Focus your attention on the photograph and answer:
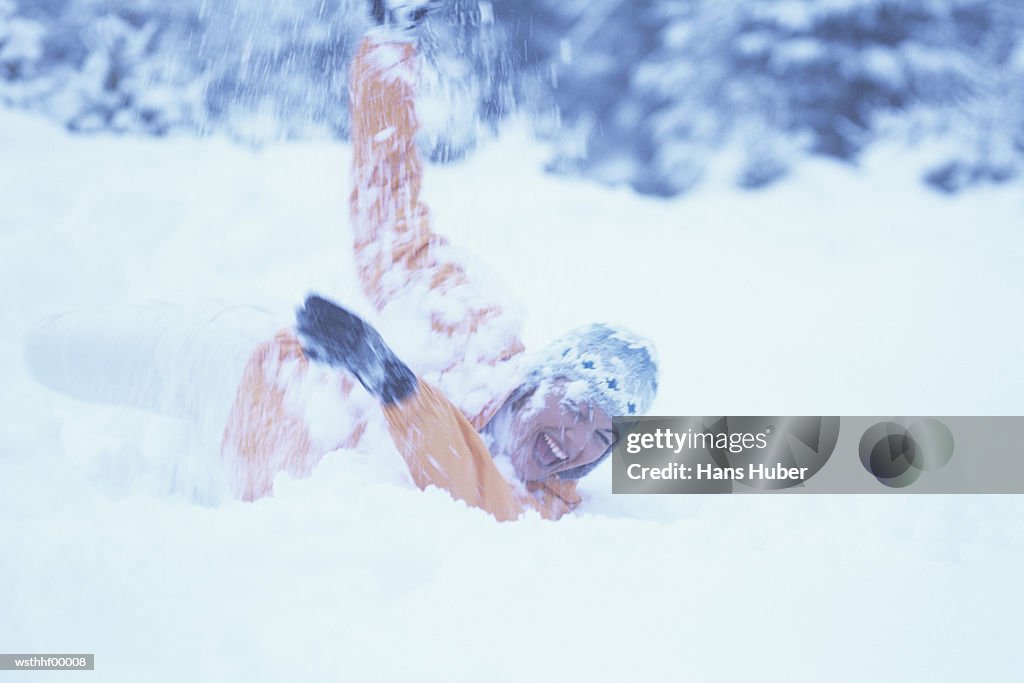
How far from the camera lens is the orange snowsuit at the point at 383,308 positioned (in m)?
0.94

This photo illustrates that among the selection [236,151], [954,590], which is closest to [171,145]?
[236,151]

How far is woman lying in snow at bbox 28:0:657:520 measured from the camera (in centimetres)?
95

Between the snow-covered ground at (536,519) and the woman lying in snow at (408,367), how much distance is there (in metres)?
0.06

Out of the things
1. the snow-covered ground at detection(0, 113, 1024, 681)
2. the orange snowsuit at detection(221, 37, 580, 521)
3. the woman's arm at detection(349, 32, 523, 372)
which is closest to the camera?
the snow-covered ground at detection(0, 113, 1024, 681)

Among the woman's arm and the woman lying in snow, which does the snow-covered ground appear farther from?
the woman's arm

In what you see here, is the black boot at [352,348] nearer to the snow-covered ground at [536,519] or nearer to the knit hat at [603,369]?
the snow-covered ground at [536,519]

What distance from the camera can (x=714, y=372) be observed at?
4.25 feet

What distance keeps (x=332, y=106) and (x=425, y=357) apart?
903mm

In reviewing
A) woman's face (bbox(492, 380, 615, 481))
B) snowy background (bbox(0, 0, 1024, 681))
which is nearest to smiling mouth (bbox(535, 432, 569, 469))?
woman's face (bbox(492, 380, 615, 481))

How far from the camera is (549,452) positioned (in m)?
0.97

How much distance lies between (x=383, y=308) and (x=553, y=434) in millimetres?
293

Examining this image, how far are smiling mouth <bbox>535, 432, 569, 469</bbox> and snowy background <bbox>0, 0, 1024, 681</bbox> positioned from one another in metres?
0.10

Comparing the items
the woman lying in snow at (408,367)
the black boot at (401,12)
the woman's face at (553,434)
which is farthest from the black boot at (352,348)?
the black boot at (401,12)

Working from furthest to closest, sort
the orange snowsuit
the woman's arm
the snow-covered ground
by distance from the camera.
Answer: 1. the woman's arm
2. the orange snowsuit
3. the snow-covered ground
